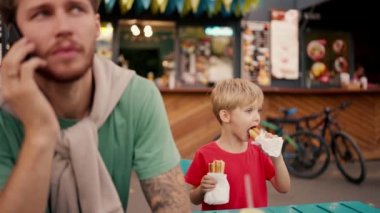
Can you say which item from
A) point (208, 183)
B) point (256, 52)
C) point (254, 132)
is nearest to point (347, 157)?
Answer: point (256, 52)

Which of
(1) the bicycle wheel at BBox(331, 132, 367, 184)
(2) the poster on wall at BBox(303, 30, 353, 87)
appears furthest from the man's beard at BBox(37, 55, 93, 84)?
(2) the poster on wall at BBox(303, 30, 353, 87)

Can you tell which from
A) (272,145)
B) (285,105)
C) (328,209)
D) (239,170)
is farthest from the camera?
(285,105)

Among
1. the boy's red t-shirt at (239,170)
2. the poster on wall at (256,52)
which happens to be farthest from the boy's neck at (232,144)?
the poster on wall at (256,52)

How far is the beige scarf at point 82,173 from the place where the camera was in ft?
4.00

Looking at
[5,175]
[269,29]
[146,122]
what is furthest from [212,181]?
[269,29]

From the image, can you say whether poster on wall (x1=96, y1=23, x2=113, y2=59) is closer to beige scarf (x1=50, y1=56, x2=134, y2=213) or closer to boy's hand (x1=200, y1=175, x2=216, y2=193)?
boy's hand (x1=200, y1=175, x2=216, y2=193)

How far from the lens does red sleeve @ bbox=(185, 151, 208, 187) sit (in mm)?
2293

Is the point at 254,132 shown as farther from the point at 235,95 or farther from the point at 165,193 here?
the point at 165,193

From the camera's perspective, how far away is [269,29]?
817 cm

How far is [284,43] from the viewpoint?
323 inches

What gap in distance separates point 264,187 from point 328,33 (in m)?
6.97

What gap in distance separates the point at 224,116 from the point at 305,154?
4137 millimetres

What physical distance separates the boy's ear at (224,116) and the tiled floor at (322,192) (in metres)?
2.13

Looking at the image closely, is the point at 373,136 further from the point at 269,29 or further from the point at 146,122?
the point at 146,122
